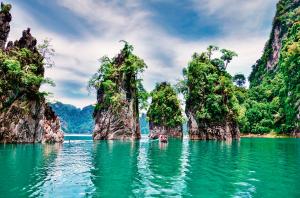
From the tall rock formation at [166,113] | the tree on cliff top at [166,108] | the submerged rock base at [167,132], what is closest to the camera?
the tree on cliff top at [166,108]

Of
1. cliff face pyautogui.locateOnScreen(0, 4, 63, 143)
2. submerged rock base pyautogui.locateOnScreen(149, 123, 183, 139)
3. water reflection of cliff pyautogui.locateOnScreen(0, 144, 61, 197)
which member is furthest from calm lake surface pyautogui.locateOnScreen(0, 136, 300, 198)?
submerged rock base pyautogui.locateOnScreen(149, 123, 183, 139)

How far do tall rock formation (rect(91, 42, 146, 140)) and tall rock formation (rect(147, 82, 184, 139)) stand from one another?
16089mm

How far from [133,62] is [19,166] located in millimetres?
65745

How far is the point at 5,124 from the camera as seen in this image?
181 ft

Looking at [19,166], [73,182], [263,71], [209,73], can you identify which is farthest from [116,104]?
[263,71]

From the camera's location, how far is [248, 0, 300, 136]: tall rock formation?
325 ft

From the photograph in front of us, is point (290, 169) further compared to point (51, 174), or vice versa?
point (290, 169)

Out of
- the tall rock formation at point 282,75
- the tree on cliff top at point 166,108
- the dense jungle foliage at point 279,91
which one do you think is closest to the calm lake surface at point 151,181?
the dense jungle foliage at point 279,91

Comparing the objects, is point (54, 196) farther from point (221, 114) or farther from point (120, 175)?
point (221, 114)

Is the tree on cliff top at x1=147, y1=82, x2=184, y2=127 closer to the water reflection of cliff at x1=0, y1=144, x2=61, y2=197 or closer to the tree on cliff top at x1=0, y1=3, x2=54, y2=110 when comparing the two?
the tree on cliff top at x1=0, y1=3, x2=54, y2=110

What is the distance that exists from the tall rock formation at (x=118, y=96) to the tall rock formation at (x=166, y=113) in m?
16.1

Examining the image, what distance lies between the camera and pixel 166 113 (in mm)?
109562

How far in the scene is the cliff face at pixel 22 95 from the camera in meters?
56.2

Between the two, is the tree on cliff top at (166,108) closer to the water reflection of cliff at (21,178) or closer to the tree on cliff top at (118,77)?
the tree on cliff top at (118,77)
